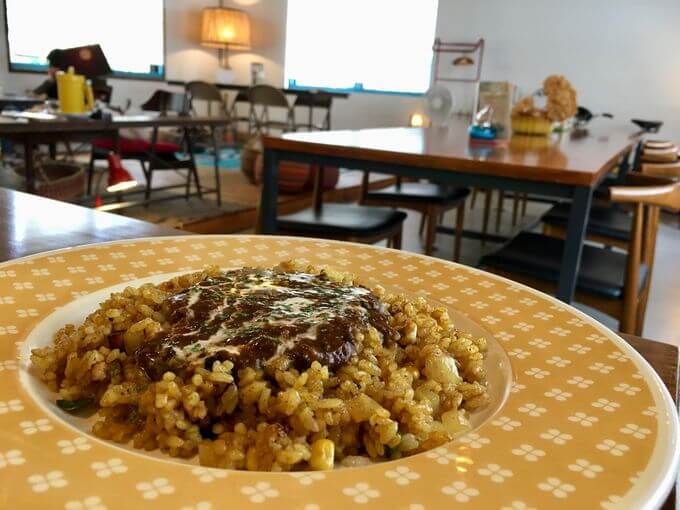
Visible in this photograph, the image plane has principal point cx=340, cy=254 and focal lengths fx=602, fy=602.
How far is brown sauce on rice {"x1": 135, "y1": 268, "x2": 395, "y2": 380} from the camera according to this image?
1.95 ft

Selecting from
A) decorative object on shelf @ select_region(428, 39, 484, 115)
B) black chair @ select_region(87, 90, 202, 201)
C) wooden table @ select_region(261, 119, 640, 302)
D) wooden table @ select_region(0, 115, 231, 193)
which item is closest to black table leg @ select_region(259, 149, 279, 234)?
wooden table @ select_region(261, 119, 640, 302)

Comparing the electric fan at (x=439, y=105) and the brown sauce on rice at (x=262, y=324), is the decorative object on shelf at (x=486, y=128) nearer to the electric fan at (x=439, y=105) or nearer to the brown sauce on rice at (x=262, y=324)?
the electric fan at (x=439, y=105)

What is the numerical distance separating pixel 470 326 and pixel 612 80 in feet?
26.0

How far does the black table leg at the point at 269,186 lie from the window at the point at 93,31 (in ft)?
22.8

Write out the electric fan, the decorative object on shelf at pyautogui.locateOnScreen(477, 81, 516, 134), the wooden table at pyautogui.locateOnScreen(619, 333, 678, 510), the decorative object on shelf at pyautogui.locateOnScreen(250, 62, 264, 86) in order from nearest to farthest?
the wooden table at pyautogui.locateOnScreen(619, 333, 678, 510), the decorative object on shelf at pyautogui.locateOnScreen(477, 81, 516, 134), the electric fan, the decorative object on shelf at pyautogui.locateOnScreen(250, 62, 264, 86)

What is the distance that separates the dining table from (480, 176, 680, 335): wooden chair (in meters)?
1.35

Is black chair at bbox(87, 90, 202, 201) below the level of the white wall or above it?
below

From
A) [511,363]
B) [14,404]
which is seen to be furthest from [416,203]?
[14,404]

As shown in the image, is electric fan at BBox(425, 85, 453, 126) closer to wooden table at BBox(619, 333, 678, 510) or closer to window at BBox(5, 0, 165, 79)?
wooden table at BBox(619, 333, 678, 510)

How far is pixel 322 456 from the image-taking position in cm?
50

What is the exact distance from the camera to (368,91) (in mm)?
9570

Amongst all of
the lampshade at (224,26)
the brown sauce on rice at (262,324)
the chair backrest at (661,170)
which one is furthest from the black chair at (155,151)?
the lampshade at (224,26)

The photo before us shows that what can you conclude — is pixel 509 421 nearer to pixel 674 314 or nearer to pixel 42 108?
pixel 674 314

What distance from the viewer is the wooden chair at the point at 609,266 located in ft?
7.16
